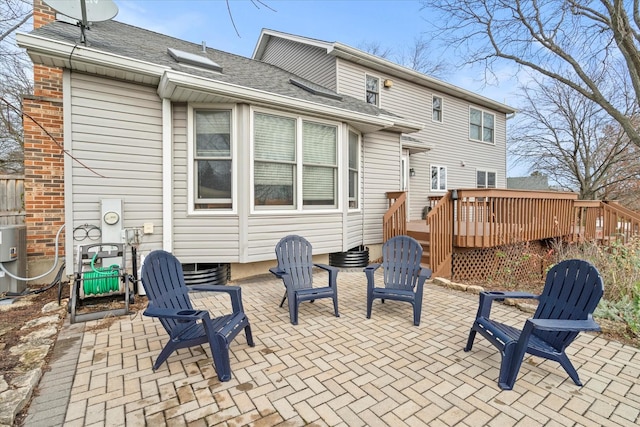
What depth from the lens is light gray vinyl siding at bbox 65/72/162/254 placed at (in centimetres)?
459

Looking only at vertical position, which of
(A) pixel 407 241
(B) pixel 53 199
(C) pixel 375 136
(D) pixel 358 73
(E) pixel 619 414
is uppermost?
(D) pixel 358 73

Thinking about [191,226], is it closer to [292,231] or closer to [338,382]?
[292,231]

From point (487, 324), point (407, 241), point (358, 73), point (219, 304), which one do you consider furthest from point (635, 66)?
point (219, 304)

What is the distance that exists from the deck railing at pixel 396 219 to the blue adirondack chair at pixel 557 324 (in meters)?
4.16

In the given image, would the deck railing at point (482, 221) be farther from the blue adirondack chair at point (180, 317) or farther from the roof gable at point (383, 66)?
the roof gable at point (383, 66)

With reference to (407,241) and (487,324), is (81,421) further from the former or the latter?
(407,241)

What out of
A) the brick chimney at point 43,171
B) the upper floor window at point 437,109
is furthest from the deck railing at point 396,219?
the upper floor window at point 437,109

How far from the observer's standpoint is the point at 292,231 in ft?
19.0

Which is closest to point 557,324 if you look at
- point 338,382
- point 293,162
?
→ point 338,382

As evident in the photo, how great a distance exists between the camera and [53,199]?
486cm

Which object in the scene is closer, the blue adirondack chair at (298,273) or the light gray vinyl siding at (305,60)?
the blue adirondack chair at (298,273)

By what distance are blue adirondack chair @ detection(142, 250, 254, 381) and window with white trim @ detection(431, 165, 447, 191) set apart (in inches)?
417

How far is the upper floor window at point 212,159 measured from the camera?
17.1ft

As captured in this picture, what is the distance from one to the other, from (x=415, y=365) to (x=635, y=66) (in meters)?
12.2
